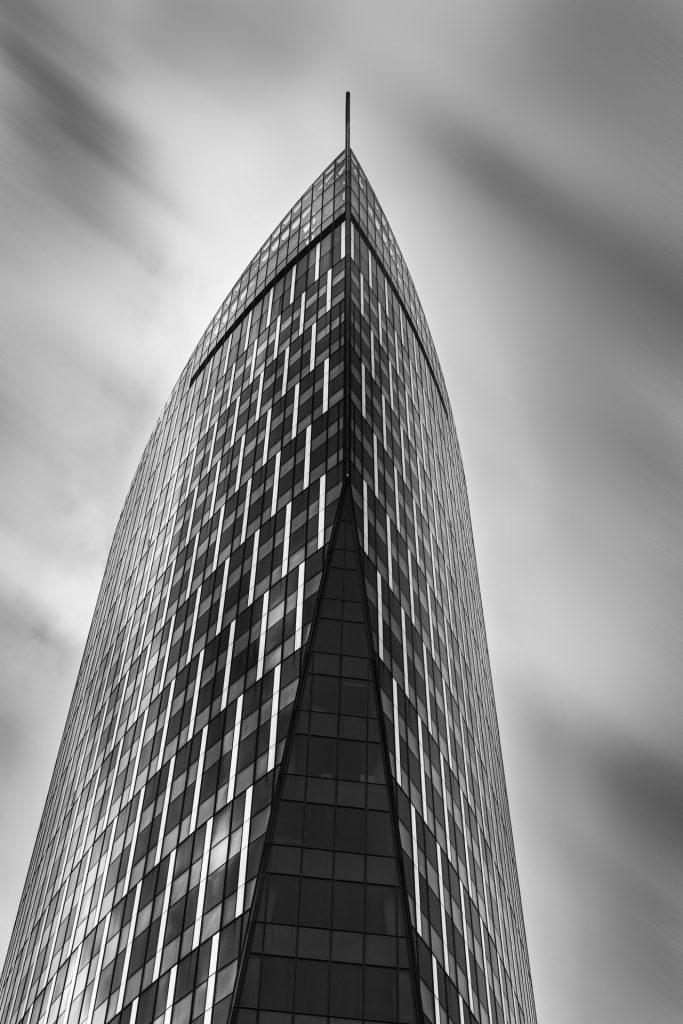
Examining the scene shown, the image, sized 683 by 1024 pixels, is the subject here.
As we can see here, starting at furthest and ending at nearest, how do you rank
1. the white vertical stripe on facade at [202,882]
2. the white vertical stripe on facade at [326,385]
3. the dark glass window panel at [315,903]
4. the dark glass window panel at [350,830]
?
the white vertical stripe on facade at [326,385], the white vertical stripe on facade at [202,882], the dark glass window panel at [350,830], the dark glass window panel at [315,903]

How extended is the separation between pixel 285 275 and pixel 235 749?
56.7 m

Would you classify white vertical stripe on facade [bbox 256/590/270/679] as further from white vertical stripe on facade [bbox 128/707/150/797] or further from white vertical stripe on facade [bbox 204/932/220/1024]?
white vertical stripe on facade [bbox 204/932/220/1024]

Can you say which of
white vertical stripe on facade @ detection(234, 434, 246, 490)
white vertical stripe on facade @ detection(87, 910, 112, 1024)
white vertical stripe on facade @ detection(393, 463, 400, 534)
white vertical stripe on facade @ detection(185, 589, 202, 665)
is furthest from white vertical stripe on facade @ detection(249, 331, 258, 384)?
white vertical stripe on facade @ detection(87, 910, 112, 1024)

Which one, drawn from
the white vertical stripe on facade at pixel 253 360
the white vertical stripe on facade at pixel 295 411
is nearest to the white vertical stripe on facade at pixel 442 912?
the white vertical stripe on facade at pixel 295 411

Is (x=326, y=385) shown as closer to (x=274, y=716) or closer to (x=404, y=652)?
(x=404, y=652)

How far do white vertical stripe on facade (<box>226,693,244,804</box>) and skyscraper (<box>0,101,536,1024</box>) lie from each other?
0.78 ft

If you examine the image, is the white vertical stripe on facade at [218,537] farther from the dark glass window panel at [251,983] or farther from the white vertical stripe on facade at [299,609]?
the dark glass window panel at [251,983]

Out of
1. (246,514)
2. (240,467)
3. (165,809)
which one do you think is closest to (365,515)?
(246,514)

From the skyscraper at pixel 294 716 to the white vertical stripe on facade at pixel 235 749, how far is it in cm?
24

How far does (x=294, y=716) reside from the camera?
65438 millimetres

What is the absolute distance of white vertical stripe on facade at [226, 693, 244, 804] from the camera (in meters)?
66.0

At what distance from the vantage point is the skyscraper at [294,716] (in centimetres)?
5856

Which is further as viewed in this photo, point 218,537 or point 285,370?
point 285,370

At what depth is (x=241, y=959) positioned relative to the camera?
55.4m
